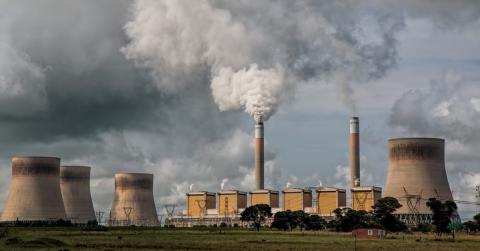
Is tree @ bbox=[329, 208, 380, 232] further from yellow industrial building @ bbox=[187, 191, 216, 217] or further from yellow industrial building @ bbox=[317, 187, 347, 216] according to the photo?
yellow industrial building @ bbox=[187, 191, 216, 217]

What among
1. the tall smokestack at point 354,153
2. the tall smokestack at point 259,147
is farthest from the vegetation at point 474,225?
the tall smokestack at point 259,147

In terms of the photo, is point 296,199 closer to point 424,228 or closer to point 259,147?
point 259,147

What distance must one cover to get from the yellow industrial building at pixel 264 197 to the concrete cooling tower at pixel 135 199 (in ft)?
51.6

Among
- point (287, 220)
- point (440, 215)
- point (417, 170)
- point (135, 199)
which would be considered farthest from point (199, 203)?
point (440, 215)

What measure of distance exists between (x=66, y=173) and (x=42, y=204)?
22.4 m

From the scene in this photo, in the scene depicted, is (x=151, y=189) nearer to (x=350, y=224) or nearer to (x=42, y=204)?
(x=42, y=204)

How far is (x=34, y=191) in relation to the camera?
9369cm

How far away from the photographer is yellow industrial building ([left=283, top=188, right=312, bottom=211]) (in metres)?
117

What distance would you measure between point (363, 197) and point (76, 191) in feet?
146

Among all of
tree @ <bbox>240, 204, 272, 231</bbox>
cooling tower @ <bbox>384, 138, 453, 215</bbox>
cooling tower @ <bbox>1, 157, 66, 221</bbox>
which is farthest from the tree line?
cooling tower @ <bbox>1, 157, 66, 221</bbox>

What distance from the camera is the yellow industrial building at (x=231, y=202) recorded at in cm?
12294

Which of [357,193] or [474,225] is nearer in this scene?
[474,225]

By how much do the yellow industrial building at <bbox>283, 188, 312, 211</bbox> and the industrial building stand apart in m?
27.9

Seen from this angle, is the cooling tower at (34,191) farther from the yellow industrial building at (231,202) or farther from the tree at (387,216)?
the tree at (387,216)
